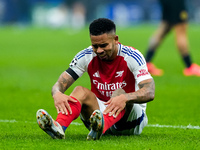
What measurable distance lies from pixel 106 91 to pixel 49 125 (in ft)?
2.91

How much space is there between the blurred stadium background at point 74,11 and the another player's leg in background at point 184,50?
2809 centimetres

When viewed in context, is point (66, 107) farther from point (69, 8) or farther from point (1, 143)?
point (69, 8)

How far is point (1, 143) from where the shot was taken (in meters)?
5.11

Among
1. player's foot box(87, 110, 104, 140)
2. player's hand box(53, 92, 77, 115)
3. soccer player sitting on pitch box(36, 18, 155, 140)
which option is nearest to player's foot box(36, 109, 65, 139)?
soccer player sitting on pitch box(36, 18, 155, 140)

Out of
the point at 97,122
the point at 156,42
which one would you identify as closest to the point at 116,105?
the point at 97,122

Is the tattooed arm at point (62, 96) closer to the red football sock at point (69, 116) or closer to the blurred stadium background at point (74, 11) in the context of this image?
the red football sock at point (69, 116)

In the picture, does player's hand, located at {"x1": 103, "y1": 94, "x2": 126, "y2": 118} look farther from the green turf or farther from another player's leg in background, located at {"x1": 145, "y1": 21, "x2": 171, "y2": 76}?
another player's leg in background, located at {"x1": 145, "y1": 21, "x2": 171, "y2": 76}

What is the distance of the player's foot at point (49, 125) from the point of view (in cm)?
496

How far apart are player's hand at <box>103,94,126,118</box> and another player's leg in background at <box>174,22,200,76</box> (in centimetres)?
682

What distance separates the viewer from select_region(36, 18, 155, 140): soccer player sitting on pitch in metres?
5.22

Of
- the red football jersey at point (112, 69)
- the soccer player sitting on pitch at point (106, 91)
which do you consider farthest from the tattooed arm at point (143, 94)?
the red football jersey at point (112, 69)

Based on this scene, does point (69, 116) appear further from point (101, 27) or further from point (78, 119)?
Result: point (78, 119)

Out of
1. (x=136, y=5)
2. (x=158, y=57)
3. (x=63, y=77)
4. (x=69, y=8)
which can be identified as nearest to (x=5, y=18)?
(x=69, y=8)

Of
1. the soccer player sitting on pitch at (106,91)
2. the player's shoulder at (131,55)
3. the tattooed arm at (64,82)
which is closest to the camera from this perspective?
the soccer player sitting on pitch at (106,91)
